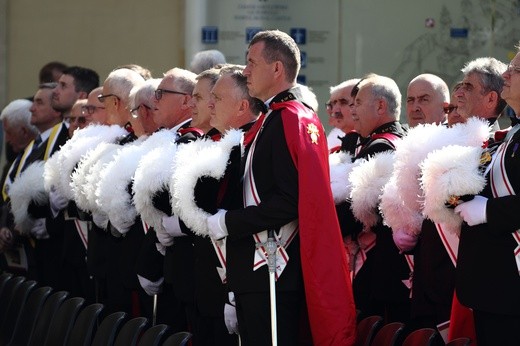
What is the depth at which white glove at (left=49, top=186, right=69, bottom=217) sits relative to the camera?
7.67 metres

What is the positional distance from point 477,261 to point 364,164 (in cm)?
135

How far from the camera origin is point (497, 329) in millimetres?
4324

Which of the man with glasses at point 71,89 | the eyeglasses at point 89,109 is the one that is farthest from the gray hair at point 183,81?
the man with glasses at point 71,89

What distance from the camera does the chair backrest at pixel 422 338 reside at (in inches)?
165

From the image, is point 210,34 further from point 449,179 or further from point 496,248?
point 496,248

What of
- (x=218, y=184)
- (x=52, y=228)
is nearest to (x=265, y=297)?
(x=218, y=184)

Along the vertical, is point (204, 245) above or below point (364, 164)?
below

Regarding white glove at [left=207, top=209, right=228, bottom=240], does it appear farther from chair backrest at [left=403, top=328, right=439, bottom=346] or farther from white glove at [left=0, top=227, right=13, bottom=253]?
white glove at [left=0, top=227, right=13, bottom=253]

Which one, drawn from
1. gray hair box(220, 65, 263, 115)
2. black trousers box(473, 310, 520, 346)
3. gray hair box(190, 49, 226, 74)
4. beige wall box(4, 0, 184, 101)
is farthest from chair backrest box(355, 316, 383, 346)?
beige wall box(4, 0, 184, 101)

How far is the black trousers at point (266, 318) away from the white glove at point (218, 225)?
0.28 meters

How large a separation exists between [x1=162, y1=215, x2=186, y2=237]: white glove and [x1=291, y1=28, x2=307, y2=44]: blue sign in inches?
178

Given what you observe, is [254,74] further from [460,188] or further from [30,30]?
[30,30]

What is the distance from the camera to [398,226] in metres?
5.32

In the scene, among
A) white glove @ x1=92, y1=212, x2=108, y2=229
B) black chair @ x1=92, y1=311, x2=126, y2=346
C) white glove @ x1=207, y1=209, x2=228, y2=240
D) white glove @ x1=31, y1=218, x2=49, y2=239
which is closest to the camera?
black chair @ x1=92, y1=311, x2=126, y2=346
